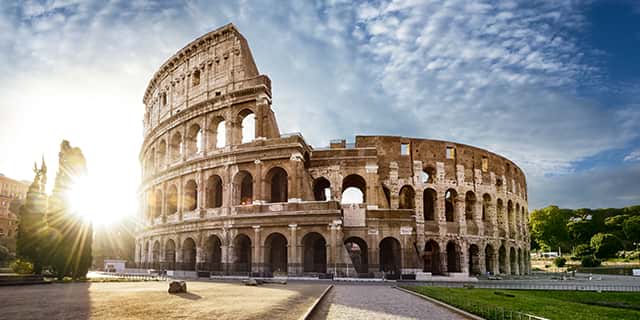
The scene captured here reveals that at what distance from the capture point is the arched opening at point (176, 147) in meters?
38.5

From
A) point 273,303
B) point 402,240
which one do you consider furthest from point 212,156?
point 273,303

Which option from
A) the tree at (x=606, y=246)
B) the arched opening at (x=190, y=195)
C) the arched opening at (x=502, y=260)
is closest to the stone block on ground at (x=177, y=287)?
the arched opening at (x=190, y=195)

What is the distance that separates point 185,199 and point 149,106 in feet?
49.7

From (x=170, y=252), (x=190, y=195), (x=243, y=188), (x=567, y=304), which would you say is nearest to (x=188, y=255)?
(x=170, y=252)

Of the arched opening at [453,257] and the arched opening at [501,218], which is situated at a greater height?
the arched opening at [501,218]

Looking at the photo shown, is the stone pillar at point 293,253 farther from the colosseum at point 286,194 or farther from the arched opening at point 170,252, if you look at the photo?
the arched opening at point 170,252

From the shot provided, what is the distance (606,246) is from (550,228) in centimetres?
1131

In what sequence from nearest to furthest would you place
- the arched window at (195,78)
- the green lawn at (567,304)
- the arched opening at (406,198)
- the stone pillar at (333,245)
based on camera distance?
the green lawn at (567,304)
the stone pillar at (333,245)
the arched window at (195,78)
the arched opening at (406,198)

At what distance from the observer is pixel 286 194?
3388cm

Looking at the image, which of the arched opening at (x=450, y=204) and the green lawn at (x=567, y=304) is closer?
the green lawn at (x=567, y=304)

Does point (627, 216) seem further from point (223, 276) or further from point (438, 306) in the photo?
point (438, 306)

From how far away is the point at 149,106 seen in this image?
46.1 meters

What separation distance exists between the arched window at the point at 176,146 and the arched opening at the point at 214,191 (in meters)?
5.13

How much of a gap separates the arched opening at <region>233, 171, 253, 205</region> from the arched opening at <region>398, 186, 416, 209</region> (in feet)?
A: 41.5
